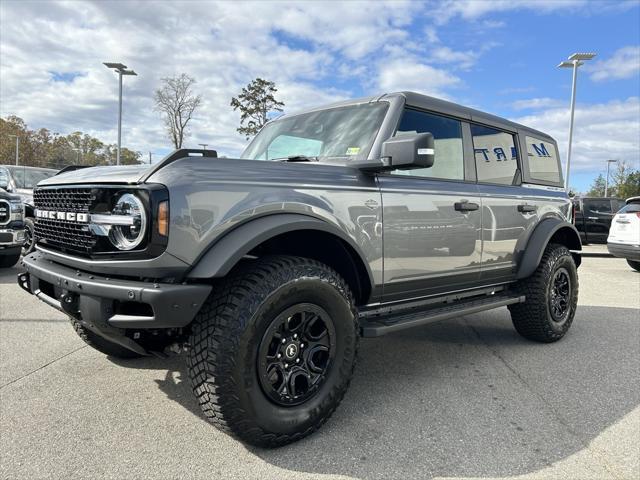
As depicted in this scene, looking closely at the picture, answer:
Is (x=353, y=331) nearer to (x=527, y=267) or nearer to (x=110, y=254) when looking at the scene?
(x=110, y=254)

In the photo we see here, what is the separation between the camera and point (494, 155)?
164 inches

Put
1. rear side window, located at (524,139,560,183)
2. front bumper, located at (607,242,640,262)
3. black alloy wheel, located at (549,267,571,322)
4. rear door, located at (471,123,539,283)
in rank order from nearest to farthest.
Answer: rear door, located at (471,123,539,283) → black alloy wheel, located at (549,267,571,322) → rear side window, located at (524,139,560,183) → front bumper, located at (607,242,640,262)

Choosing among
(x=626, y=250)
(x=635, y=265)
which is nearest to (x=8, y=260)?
(x=626, y=250)

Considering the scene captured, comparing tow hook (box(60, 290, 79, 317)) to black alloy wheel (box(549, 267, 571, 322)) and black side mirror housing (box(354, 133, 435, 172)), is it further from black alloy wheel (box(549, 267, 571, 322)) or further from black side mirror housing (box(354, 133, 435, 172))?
black alloy wheel (box(549, 267, 571, 322))

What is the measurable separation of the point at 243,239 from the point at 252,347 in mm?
530

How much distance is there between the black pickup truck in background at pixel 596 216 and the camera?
15.1m

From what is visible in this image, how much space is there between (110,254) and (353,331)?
4.49 ft

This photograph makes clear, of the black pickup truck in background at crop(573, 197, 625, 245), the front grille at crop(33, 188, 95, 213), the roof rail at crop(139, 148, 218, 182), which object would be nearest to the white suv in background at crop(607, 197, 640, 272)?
the black pickup truck in background at crop(573, 197, 625, 245)

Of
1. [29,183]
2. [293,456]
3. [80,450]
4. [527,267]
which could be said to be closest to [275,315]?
[293,456]

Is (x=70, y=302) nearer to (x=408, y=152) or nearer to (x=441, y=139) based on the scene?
(x=408, y=152)

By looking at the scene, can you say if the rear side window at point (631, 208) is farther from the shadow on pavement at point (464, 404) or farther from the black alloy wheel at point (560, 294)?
the black alloy wheel at point (560, 294)

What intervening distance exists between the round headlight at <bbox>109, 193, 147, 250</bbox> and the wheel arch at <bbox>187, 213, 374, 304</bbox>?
30 centimetres

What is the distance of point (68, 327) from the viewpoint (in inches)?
181

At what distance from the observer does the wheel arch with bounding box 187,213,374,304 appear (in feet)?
Answer: 7.34
